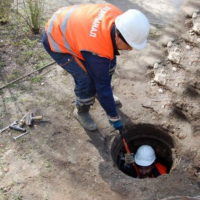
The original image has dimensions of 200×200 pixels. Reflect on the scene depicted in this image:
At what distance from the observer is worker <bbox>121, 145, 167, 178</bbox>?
180 inches

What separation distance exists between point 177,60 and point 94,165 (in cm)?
236

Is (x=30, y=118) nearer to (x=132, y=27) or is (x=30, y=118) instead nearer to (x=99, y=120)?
(x=99, y=120)

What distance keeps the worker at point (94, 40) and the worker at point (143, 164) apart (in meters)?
0.76

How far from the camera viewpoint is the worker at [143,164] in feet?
15.0

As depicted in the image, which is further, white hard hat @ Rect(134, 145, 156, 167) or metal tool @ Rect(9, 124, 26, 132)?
white hard hat @ Rect(134, 145, 156, 167)

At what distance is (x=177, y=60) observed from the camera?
5398 millimetres

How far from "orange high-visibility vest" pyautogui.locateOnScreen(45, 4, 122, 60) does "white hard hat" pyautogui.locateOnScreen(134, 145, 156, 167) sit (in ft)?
5.27

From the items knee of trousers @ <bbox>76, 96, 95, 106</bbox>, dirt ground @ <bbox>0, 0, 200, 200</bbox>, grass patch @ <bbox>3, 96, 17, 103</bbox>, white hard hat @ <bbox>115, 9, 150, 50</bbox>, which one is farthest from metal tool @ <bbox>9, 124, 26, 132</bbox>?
white hard hat @ <bbox>115, 9, 150, 50</bbox>

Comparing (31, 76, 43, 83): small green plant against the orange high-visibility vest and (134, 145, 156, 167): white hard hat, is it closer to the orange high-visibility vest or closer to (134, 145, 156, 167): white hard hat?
the orange high-visibility vest

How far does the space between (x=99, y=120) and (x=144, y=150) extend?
0.73 meters

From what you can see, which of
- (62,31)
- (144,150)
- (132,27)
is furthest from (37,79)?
(132,27)

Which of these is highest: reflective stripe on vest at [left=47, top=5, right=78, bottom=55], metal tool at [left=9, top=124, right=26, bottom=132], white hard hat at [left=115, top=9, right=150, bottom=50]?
white hard hat at [left=115, top=9, right=150, bottom=50]

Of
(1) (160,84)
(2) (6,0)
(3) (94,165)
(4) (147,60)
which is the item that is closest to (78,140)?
(3) (94,165)

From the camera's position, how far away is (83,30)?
357cm
